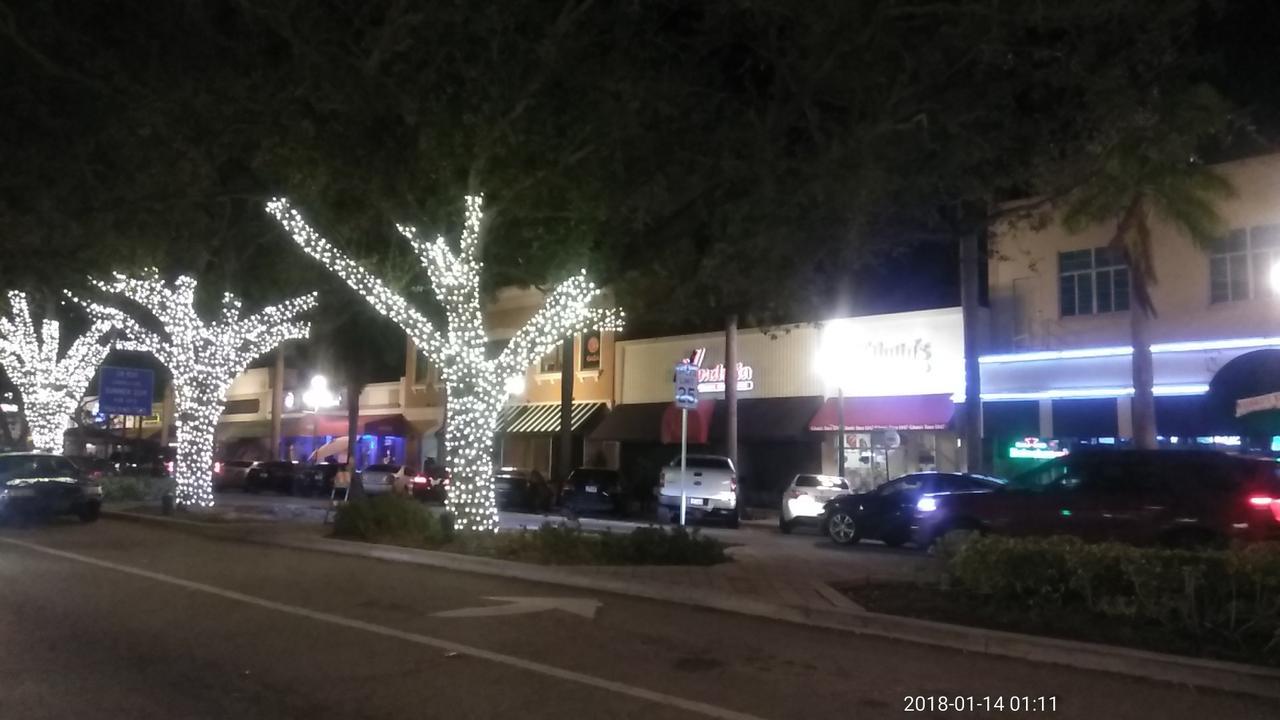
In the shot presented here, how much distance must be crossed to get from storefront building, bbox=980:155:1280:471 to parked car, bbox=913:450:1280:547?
316 inches

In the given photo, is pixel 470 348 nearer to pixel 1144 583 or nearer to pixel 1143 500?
pixel 1143 500

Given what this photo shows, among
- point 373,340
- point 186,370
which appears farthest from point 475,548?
point 373,340

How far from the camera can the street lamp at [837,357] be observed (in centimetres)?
3216

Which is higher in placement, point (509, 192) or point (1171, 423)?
point (509, 192)

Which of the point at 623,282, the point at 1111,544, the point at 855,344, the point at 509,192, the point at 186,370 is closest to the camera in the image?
the point at 1111,544

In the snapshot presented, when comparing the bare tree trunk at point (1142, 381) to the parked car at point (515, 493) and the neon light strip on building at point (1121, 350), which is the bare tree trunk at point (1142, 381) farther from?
the parked car at point (515, 493)

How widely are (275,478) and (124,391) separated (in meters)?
13.5

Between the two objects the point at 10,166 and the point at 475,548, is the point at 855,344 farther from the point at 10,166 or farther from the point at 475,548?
the point at 10,166

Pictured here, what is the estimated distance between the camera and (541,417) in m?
41.7

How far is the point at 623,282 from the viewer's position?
18484mm

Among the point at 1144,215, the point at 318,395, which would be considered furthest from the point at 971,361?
the point at 318,395

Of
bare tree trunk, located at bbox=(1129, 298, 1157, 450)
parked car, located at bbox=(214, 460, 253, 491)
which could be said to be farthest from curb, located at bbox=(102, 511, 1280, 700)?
parked car, located at bbox=(214, 460, 253, 491)

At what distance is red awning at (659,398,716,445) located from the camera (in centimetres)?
3544

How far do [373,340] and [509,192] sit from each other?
31204 mm
